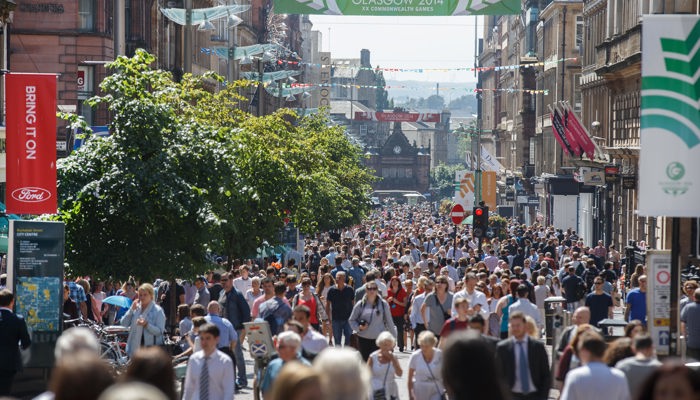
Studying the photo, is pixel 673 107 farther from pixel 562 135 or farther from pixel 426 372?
pixel 562 135

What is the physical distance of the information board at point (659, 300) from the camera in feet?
46.9

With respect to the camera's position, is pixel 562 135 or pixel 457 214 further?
pixel 562 135

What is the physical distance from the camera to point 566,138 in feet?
160

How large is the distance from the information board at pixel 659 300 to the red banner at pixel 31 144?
8.14m

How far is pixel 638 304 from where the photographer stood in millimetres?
18953

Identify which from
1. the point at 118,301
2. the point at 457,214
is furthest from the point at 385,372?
the point at 457,214

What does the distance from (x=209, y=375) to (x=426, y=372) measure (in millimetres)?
2079

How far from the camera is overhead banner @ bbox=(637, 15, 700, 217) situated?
12.3 m

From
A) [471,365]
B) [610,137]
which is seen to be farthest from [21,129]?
[610,137]

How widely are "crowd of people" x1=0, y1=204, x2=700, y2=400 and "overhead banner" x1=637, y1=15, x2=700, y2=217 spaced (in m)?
1.29

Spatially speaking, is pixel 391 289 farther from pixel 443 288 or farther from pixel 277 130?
pixel 277 130

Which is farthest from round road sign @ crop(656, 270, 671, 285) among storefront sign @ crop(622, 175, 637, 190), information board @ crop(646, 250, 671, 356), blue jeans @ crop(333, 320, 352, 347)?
storefront sign @ crop(622, 175, 637, 190)

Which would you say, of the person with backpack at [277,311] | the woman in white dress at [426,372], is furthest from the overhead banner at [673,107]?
the person with backpack at [277,311]

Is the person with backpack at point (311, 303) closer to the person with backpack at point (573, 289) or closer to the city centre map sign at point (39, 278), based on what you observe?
the city centre map sign at point (39, 278)
